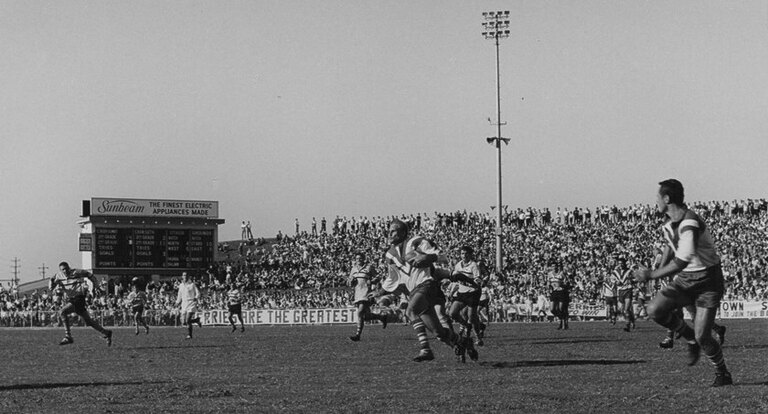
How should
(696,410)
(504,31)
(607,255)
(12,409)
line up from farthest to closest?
(504,31)
(607,255)
(12,409)
(696,410)

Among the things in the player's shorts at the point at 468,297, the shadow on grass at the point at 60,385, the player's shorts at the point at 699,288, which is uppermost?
the player's shorts at the point at 699,288

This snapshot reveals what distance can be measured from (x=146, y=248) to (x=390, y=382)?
185 feet

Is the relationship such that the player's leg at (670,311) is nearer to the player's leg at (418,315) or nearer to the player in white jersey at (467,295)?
the player's leg at (418,315)

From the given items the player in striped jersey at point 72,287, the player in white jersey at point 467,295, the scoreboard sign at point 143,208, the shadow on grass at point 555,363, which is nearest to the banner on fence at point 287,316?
the scoreboard sign at point 143,208

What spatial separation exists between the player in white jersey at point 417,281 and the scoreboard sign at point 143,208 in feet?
180

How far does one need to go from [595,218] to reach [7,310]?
36.7m

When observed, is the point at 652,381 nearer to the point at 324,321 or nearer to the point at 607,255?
the point at 324,321

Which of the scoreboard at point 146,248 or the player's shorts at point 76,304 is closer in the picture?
the player's shorts at point 76,304

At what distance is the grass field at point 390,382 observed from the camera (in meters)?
11.3

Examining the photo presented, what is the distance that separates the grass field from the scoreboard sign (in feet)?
159

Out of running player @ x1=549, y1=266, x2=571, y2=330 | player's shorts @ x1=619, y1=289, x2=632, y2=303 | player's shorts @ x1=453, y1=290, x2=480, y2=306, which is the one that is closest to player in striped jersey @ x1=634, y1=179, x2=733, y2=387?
player's shorts @ x1=453, y1=290, x2=480, y2=306

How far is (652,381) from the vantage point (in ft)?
43.2

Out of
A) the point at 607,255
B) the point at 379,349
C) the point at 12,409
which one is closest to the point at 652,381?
the point at 12,409

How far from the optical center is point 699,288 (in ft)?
39.2
